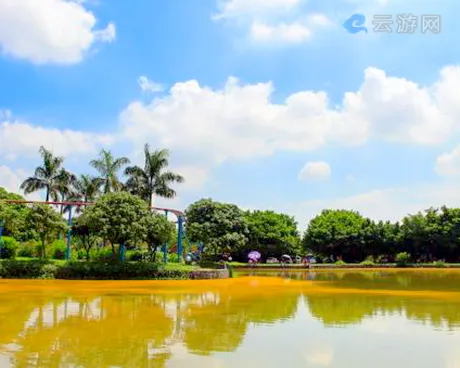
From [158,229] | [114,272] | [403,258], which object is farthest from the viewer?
[403,258]

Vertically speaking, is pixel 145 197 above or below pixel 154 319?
above

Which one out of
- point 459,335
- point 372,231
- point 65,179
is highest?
point 65,179

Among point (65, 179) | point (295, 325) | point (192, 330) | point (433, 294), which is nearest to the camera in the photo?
point (192, 330)

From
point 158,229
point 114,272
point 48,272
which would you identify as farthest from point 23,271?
point 158,229

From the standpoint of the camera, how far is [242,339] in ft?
36.8

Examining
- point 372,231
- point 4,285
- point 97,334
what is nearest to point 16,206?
point 4,285

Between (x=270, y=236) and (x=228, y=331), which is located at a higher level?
(x=270, y=236)

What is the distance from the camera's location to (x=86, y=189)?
5031 centimetres

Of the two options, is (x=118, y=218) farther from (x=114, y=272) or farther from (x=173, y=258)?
(x=173, y=258)

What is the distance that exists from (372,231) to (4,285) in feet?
144

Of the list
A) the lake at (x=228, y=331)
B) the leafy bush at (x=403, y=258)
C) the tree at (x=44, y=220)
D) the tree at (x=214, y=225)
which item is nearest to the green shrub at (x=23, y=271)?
the tree at (x=44, y=220)

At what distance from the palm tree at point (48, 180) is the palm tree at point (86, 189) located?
130 cm

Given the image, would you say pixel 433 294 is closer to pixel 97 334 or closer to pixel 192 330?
pixel 192 330

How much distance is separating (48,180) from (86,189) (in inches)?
155
